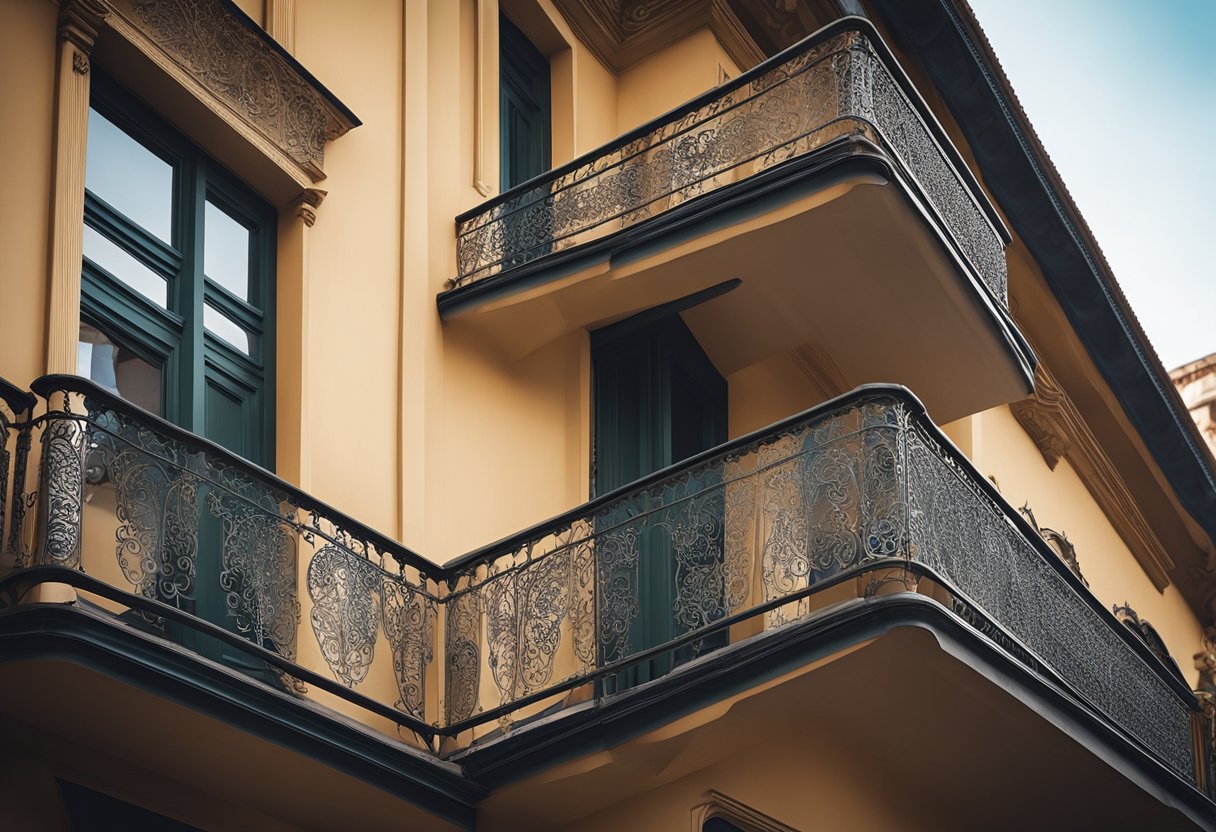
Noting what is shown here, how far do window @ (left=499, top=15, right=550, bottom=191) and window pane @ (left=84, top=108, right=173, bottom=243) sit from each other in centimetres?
347

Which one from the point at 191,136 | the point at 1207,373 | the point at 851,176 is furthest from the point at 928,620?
the point at 1207,373

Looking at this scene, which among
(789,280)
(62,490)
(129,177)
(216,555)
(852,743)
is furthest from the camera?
(789,280)

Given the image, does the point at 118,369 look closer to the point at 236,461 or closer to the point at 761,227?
the point at 236,461

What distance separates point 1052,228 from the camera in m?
16.5

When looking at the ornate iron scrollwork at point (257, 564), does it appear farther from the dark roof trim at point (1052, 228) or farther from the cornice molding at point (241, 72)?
the dark roof trim at point (1052, 228)

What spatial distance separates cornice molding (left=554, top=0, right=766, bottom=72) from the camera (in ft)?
43.2

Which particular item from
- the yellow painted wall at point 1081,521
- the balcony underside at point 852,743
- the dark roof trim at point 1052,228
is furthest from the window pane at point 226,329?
the yellow painted wall at point 1081,521

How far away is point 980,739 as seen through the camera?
9.72m

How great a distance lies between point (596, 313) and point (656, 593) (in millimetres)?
1942

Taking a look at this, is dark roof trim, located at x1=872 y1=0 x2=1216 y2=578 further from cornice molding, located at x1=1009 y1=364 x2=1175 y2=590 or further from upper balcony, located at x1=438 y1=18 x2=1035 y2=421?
upper balcony, located at x1=438 y1=18 x2=1035 y2=421

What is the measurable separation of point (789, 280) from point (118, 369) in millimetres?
4420

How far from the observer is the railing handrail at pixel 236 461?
722cm

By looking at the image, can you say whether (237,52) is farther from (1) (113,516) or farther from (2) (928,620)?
(2) (928,620)

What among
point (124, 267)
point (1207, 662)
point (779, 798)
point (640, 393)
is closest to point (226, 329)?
point (124, 267)
